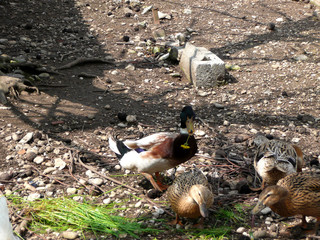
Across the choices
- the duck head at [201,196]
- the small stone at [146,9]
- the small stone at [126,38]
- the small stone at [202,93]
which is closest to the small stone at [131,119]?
the small stone at [202,93]

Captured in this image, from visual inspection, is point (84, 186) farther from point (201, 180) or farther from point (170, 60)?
point (170, 60)

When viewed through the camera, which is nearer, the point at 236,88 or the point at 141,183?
the point at 141,183

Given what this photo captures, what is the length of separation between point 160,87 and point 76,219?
132 inches

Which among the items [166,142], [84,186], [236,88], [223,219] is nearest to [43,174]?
[84,186]

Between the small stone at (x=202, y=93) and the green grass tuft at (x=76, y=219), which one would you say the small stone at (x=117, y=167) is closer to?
the green grass tuft at (x=76, y=219)

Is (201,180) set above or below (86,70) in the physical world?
above

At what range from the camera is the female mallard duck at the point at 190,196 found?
327cm

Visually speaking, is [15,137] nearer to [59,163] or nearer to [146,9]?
[59,163]

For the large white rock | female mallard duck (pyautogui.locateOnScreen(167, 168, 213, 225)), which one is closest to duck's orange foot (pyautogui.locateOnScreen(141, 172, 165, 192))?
female mallard duck (pyautogui.locateOnScreen(167, 168, 213, 225))

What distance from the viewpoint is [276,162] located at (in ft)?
12.4

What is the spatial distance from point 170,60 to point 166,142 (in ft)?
12.0

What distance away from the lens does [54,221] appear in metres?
3.53

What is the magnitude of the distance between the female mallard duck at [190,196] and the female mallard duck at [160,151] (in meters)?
0.29

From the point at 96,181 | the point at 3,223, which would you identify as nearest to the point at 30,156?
the point at 96,181
